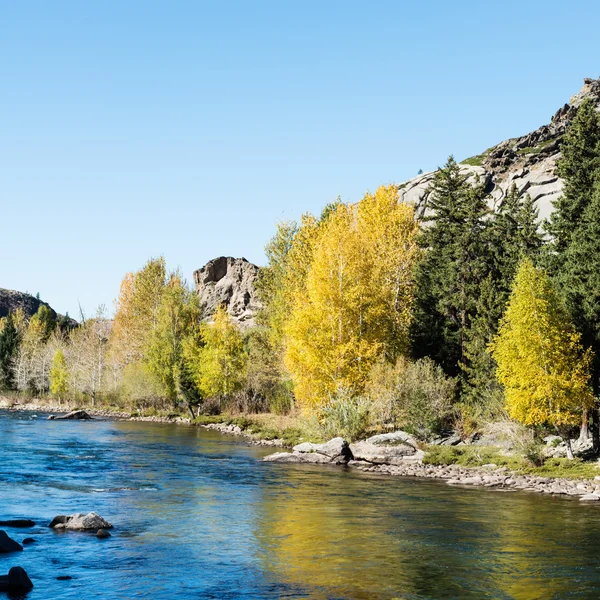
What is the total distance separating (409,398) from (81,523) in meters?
26.5

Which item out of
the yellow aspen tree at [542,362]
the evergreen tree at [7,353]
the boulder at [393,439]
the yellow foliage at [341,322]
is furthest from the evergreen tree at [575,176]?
the evergreen tree at [7,353]

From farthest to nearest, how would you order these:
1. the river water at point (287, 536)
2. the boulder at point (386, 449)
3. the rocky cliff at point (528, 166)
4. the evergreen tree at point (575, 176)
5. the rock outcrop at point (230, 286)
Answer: the rock outcrop at point (230, 286)
the rocky cliff at point (528, 166)
the evergreen tree at point (575, 176)
the boulder at point (386, 449)
the river water at point (287, 536)

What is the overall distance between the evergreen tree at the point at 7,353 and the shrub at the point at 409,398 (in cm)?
8476

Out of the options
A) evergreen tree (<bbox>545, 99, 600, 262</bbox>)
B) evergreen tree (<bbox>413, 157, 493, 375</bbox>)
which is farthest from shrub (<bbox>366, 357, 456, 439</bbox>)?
evergreen tree (<bbox>545, 99, 600, 262</bbox>)

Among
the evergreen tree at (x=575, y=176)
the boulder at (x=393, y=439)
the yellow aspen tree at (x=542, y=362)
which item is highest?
the evergreen tree at (x=575, y=176)

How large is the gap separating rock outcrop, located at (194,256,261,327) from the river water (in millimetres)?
109658

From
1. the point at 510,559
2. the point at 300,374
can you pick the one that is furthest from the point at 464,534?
the point at 300,374

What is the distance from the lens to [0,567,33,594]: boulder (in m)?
15.7

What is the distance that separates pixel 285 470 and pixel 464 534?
51.2 feet

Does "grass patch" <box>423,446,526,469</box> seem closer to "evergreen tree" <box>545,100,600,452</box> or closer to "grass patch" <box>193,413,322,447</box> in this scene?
"evergreen tree" <box>545,100,600,452</box>

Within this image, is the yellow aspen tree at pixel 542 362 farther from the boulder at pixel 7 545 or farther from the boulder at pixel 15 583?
the boulder at pixel 15 583

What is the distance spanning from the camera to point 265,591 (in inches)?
649

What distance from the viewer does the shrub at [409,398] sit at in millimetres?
43812

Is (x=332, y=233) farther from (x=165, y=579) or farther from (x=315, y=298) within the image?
(x=165, y=579)
